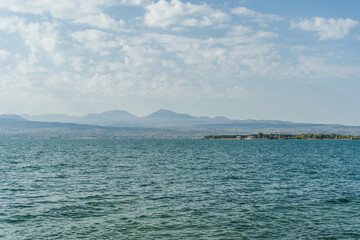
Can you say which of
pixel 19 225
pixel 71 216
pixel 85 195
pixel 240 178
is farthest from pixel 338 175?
pixel 19 225

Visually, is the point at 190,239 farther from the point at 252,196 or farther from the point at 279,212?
the point at 252,196

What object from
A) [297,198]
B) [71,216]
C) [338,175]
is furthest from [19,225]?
[338,175]

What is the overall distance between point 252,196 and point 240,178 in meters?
16.3

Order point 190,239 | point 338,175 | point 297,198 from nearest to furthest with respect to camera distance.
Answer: point 190,239 < point 297,198 < point 338,175

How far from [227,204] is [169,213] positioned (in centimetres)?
702

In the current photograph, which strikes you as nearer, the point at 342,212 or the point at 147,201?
the point at 342,212

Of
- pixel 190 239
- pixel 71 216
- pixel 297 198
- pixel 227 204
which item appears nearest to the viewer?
pixel 190 239

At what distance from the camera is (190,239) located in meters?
24.6

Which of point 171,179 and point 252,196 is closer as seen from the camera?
point 252,196

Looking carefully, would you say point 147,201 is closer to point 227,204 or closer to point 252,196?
point 227,204

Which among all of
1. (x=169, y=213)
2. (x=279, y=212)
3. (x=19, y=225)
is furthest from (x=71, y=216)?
(x=279, y=212)

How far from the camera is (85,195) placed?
4041cm

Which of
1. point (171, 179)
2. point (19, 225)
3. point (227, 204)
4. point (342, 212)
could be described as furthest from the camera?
point (171, 179)

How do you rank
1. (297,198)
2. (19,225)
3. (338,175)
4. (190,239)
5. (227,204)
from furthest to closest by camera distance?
1. (338,175)
2. (297,198)
3. (227,204)
4. (19,225)
5. (190,239)
